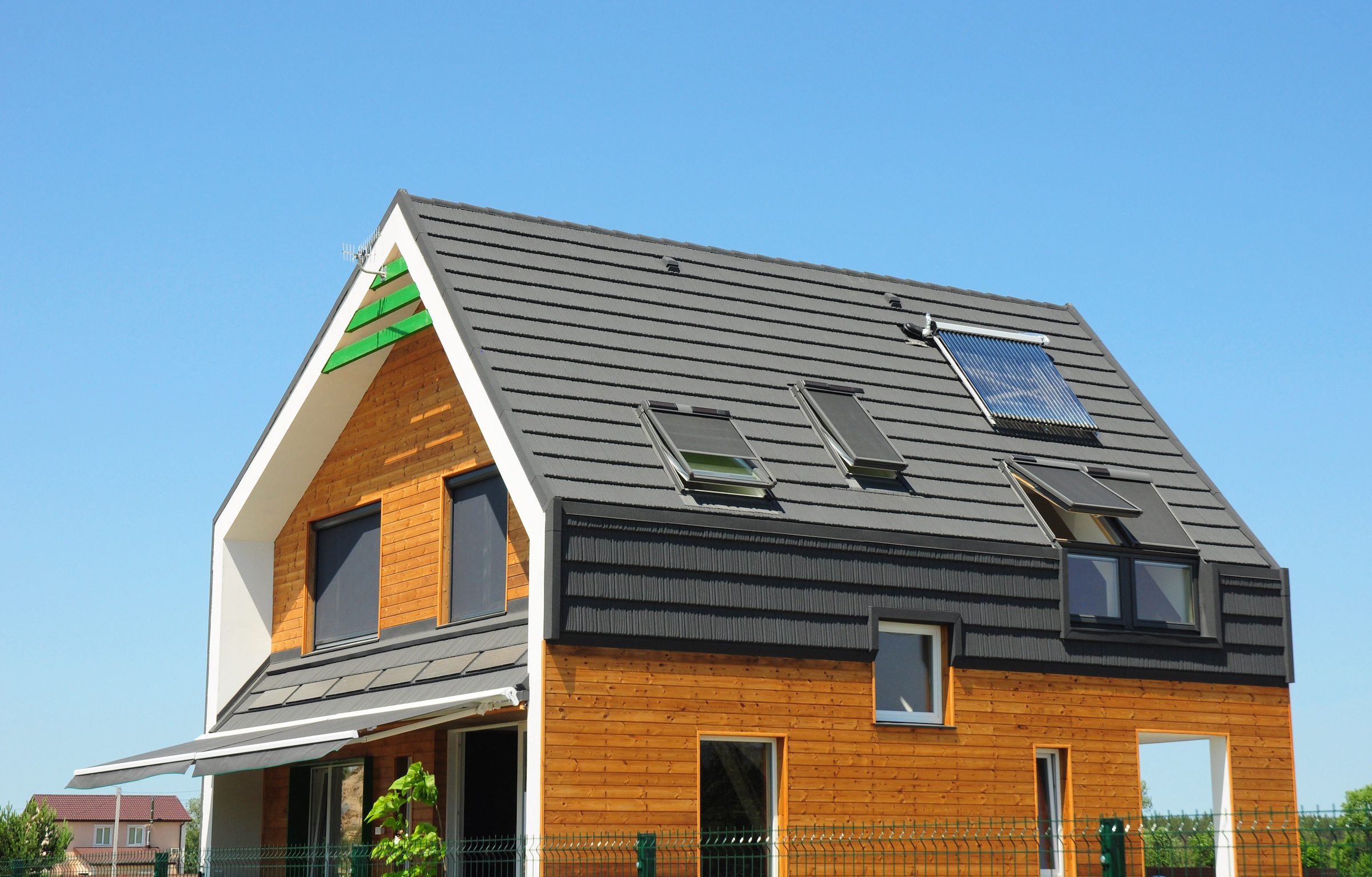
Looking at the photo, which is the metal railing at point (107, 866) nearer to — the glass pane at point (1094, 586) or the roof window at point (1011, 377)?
the glass pane at point (1094, 586)

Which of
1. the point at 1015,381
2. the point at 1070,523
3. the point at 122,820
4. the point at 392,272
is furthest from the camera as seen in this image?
the point at 122,820

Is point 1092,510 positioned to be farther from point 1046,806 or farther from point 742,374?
point 742,374

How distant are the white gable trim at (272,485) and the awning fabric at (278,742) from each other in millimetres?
1543

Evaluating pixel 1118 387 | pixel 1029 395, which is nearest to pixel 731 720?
pixel 1029 395

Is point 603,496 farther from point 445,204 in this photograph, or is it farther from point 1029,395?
point 1029,395

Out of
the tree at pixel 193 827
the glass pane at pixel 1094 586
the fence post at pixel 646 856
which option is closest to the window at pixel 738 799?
the fence post at pixel 646 856

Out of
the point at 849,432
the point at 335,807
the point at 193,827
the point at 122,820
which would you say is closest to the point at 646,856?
the point at 849,432

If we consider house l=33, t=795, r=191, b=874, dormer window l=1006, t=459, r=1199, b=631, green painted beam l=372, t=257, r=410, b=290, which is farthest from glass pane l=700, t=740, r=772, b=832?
house l=33, t=795, r=191, b=874

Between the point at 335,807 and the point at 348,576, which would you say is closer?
the point at 335,807

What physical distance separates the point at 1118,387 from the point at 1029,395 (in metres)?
2.07

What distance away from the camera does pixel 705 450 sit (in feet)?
49.0

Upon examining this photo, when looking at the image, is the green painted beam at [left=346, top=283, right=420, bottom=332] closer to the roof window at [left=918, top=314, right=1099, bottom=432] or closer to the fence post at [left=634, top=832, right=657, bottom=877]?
the roof window at [left=918, top=314, right=1099, bottom=432]

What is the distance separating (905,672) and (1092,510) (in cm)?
276

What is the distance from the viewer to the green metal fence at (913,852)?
12.4 m
